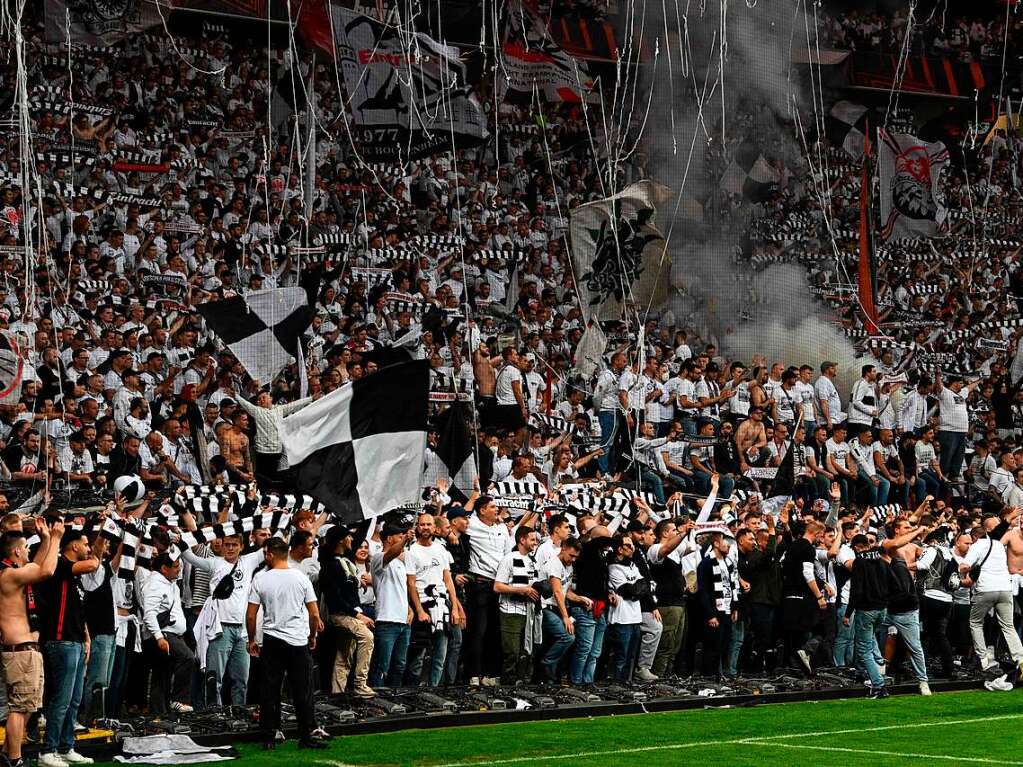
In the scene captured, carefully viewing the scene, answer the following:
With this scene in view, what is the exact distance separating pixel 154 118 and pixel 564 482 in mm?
9625

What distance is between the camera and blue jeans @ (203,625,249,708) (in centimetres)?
1321

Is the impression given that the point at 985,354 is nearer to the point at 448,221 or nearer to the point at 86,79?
the point at 448,221

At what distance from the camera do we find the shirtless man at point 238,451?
16562mm

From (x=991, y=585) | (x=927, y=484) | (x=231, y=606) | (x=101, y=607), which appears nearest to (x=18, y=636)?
(x=101, y=607)

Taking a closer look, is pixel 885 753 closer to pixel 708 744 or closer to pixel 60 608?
pixel 708 744

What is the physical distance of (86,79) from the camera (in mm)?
24781

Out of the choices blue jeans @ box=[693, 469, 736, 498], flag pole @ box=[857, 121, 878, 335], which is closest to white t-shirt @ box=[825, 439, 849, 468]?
blue jeans @ box=[693, 469, 736, 498]

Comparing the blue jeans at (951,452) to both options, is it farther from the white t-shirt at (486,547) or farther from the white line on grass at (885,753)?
the white line on grass at (885,753)

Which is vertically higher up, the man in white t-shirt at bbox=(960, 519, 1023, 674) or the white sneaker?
the man in white t-shirt at bbox=(960, 519, 1023, 674)

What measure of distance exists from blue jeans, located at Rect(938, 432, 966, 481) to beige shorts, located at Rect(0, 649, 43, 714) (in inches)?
625

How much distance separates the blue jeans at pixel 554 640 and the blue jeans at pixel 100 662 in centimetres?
420

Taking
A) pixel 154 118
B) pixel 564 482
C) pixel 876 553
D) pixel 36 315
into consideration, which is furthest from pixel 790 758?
pixel 154 118

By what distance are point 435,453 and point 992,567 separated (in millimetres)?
5967

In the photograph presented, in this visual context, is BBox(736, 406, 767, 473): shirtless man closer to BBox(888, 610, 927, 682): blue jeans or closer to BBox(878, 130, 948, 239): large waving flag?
BBox(888, 610, 927, 682): blue jeans
